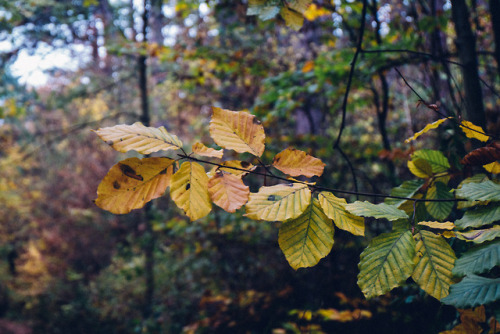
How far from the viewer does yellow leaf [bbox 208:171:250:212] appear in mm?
577

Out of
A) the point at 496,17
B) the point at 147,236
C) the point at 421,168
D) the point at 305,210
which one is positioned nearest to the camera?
the point at 305,210

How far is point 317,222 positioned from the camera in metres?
0.62

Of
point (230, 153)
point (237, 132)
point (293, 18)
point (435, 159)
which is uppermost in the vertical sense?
point (293, 18)

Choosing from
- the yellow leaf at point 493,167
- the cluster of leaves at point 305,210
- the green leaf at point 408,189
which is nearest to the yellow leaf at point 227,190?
the cluster of leaves at point 305,210

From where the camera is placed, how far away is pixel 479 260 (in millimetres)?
531

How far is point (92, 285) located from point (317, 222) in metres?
7.65

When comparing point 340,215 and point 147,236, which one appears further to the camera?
point 147,236

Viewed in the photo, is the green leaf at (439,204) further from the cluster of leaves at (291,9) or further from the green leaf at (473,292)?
Answer: the cluster of leaves at (291,9)

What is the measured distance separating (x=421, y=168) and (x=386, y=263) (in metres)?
0.44

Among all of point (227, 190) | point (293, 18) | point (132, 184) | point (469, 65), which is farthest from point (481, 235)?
point (469, 65)

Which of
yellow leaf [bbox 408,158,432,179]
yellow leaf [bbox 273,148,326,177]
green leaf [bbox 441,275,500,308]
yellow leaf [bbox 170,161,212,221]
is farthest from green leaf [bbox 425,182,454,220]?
yellow leaf [bbox 170,161,212,221]

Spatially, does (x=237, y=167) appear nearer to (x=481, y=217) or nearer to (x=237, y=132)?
(x=237, y=132)

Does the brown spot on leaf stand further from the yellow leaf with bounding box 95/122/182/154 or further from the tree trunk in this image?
the tree trunk

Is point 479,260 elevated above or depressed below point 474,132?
below
